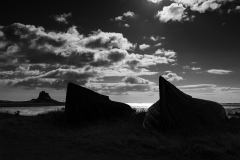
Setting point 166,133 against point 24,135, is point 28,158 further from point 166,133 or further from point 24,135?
point 166,133

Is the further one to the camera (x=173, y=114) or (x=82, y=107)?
(x=82, y=107)

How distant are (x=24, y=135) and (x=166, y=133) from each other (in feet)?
31.5

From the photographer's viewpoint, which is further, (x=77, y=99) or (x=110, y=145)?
(x=77, y=99)

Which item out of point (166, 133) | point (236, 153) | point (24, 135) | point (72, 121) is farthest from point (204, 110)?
point (24, 135)

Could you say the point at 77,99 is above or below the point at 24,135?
above

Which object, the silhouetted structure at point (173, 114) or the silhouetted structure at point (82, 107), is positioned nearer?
the silhouetted structure at point (173, 114)

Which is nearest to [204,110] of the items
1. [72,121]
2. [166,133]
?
[166,133]

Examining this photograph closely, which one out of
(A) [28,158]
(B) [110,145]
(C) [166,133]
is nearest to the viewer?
(A) [28,158]

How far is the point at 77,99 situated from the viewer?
20859 millimetres

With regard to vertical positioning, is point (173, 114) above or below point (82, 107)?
below

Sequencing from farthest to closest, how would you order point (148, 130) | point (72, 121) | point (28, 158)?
point (72, 121) → point (148, 130) → point (28, 158)

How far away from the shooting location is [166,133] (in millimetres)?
13500

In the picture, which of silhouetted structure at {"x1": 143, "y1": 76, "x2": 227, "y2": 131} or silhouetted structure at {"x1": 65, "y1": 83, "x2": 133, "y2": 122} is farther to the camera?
silhouetted structure at {"x1": 65, "y1": 83, "x2": 133, "y2": 122}

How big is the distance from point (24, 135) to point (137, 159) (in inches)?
361
